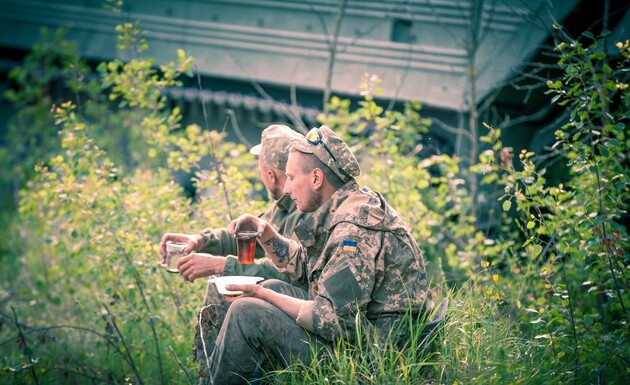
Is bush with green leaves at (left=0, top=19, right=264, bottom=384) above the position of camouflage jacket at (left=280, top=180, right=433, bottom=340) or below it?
below

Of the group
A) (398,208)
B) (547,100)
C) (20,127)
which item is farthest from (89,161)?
(20,127)

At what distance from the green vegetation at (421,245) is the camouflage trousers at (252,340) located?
0.13 metres

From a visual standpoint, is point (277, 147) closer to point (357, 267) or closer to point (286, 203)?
point (286, 203)

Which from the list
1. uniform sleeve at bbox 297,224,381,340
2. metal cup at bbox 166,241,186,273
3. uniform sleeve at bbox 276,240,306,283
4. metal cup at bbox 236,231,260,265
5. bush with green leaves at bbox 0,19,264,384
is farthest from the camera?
bush with green leaves at bbox 0,19,264,384

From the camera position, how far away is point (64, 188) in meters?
6.12

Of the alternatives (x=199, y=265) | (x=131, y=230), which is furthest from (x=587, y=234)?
(x=131, y=230)

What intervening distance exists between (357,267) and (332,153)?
0.66 meters

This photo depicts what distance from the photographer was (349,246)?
12.8 ft

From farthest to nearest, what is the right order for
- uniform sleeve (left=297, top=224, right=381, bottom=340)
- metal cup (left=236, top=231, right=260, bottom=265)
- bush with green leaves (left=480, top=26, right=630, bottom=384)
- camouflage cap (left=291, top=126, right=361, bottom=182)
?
1. bush with green leaves (left=480, top=26, right=630, bottom=384)
2. metal cup (left=236, top=231, right=260, bottom=265)
3. camouflage cap (left=291, top=126, right=361, bottom=182)
4. uniform sleeve (left=297, top=224, right=381, bottom=340)

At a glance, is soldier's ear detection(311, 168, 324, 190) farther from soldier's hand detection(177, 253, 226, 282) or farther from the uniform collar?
the uniform collar

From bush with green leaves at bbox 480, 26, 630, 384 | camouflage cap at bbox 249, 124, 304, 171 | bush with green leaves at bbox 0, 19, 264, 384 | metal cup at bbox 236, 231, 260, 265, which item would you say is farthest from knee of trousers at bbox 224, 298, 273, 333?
bush with green leaves at bbox 0, 19, 264, 384

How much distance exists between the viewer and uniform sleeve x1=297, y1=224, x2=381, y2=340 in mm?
3852

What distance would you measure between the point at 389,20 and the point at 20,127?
6.28 meters

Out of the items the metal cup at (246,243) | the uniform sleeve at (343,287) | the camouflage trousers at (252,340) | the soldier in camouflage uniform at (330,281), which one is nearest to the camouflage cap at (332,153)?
the soldier in camouflage uniform at (330,281)
